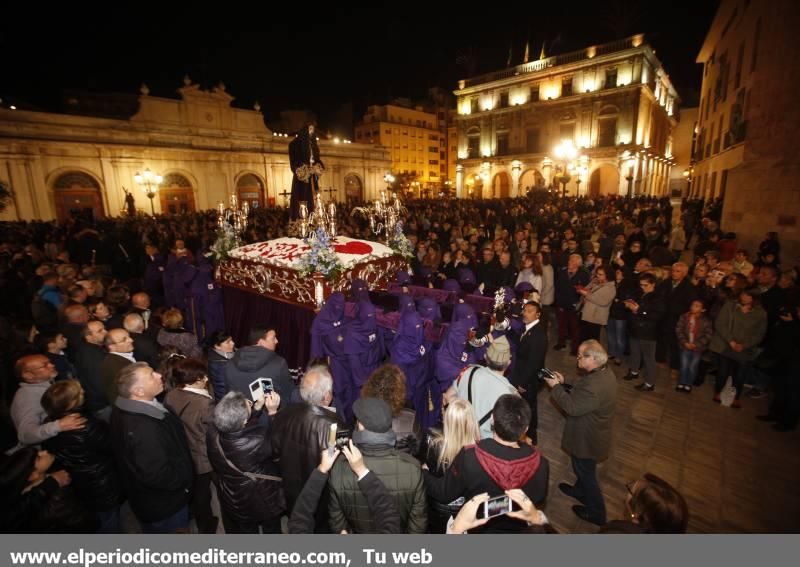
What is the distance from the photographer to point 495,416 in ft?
7.10

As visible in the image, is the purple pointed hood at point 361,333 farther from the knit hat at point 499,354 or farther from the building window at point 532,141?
the building window at point 532,141

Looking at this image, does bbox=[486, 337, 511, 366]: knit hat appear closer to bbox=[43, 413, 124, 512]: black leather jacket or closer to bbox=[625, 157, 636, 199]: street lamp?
bbox=[43, 413, 124, 512]: black leather jacket

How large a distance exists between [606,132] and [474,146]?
14.3m

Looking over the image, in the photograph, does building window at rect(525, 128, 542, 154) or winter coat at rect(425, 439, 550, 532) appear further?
building window at rect(525, 128, 542, 154)

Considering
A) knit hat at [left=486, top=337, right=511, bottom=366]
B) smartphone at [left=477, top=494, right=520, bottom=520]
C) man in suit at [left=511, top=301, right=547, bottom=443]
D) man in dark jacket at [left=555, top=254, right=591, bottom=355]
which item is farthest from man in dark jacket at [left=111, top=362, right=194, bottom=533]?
man in dark jacket at [left=555, top=254, right=591, bottom=355]

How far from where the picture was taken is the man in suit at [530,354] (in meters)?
3.99

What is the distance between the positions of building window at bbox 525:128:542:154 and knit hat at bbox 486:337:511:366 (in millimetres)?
42646

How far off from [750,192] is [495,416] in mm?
12293

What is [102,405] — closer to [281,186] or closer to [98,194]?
[98,194]

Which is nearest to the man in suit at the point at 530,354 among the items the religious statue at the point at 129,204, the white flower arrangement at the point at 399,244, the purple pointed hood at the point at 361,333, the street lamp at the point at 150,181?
the purple pointed hood at the point at 361,333

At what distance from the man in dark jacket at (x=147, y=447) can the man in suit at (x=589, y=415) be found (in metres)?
2.86

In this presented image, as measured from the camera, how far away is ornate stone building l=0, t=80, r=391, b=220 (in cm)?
2088

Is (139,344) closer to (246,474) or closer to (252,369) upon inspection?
(252,369)

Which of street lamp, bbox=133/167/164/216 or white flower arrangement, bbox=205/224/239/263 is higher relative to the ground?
street lamp, bbox=133/167/164/216
